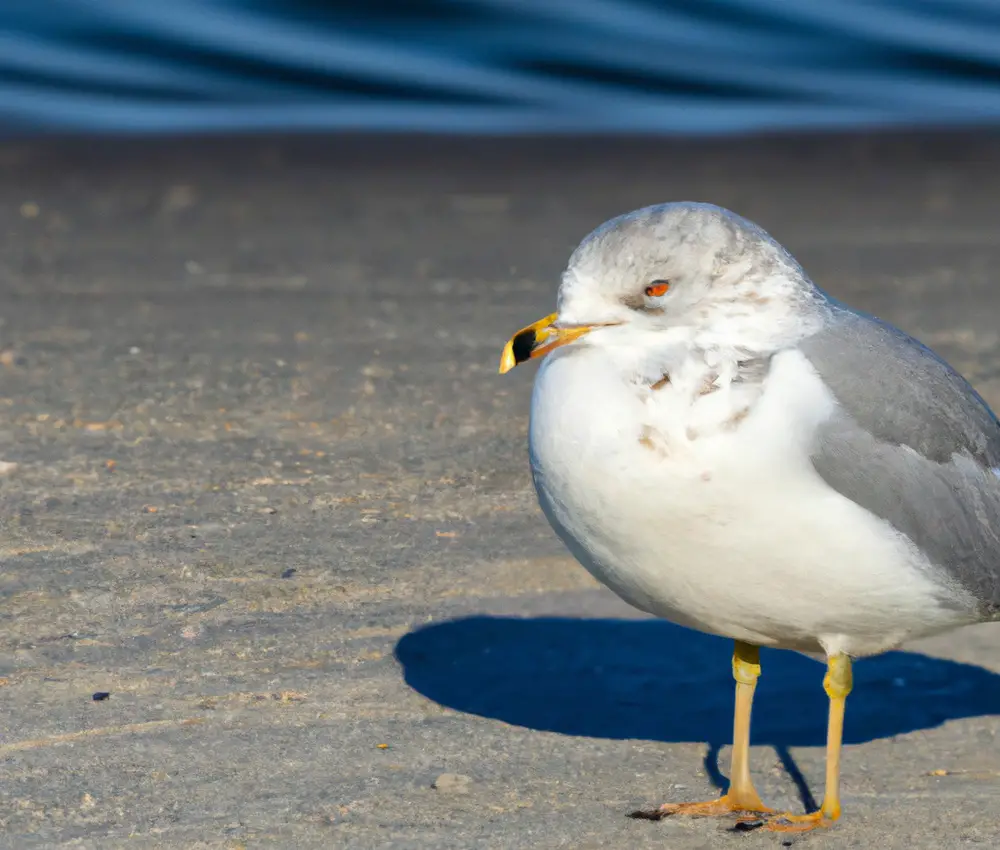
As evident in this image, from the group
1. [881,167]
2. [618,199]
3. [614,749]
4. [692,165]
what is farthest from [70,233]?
[614,749]

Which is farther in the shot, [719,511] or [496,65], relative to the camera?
[496,65]

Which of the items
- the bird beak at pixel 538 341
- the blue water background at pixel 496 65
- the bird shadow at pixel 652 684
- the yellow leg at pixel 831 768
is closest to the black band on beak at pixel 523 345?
the bird beak at pixel 538 341

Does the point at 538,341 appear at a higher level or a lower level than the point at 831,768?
higher

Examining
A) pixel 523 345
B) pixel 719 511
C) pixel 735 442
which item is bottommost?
pixel 719 511

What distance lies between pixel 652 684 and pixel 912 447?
1274 millimetres

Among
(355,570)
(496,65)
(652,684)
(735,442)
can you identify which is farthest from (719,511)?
(496,65)

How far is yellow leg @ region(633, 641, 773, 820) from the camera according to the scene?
401 centimetres

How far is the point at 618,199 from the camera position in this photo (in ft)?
32.6

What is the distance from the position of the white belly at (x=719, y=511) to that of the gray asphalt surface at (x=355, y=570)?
0.58m

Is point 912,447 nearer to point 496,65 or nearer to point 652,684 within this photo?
point 652,684

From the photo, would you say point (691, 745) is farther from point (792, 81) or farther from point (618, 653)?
point (792, 81)

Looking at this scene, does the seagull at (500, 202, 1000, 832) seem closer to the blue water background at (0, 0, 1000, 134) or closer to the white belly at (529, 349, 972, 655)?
the white belly at (529, 349, 972, 655)

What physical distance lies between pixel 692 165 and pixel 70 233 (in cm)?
373

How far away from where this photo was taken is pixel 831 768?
3.96 m
